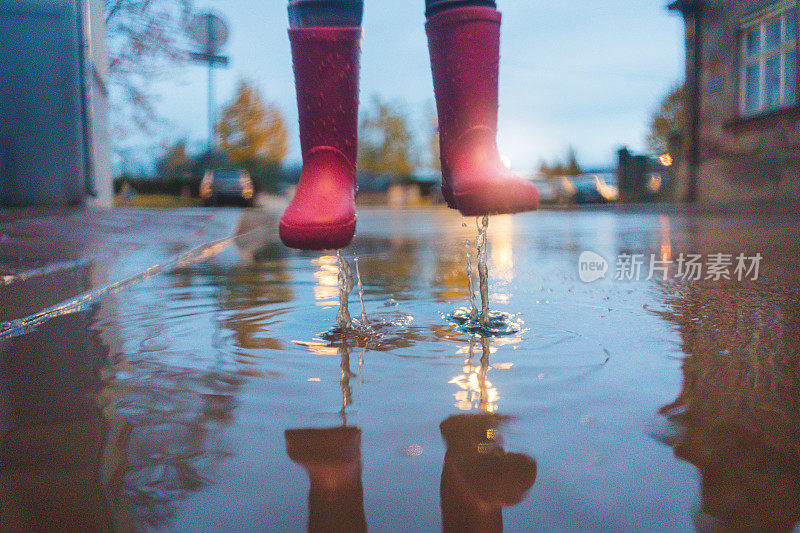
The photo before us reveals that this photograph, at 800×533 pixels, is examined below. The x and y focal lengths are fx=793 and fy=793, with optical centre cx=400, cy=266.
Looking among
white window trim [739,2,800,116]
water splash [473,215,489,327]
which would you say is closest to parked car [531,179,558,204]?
white window trim [739,2,800,116]

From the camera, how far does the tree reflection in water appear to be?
95 centimetres

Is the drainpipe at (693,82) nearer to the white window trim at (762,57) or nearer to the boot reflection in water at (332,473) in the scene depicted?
the white window trim at (762,57)

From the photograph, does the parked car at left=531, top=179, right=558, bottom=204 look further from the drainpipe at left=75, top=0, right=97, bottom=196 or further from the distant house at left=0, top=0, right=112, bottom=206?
the distant house at left=0, top=0, right=112, bottom=206

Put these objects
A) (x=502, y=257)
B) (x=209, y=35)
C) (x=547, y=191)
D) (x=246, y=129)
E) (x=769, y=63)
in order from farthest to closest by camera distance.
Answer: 1. (x=246, y=129)
2. (x=547, y=191)
3. (x=209, y=35)
4. (x=769, y=63)
5. (x=502, y=257)

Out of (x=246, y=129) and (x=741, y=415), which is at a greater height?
(x=246, y=129)

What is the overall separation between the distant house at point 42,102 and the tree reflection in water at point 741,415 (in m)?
9.17

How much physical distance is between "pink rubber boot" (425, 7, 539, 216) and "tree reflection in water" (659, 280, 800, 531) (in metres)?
0.58

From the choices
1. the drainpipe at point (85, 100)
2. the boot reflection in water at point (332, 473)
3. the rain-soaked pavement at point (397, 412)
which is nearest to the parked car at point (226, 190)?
the drainpipe at point (85, 100)

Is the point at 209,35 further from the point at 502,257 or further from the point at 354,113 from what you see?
the point at 354,113

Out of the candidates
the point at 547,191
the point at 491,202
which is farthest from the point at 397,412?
the point at 547,191

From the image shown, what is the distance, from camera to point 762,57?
566 inches

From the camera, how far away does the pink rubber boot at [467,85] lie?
194cm

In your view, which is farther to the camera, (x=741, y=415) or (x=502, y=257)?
(x=502, y=257)

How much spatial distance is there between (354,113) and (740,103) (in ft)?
48.4
